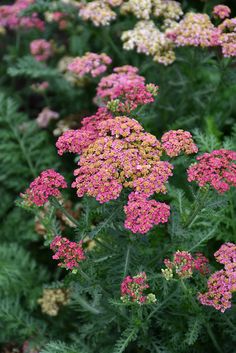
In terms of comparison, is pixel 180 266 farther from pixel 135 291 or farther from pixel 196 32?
pixel 196 32

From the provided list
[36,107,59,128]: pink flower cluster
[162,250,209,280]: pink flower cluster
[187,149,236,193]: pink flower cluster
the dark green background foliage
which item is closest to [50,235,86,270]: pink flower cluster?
the dark green background foliage

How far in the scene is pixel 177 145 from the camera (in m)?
2.48

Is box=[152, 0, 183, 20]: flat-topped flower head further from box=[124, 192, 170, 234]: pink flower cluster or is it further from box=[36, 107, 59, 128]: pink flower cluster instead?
box=[124, 192, 170, 234]: pink flower cluster

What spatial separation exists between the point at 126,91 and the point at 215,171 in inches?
36.0

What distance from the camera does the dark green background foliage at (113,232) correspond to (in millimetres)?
2627

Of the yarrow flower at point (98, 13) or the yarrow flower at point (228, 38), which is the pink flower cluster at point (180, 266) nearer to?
the yarrow flower at point (228, 38)

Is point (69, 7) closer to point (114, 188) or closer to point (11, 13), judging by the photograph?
point (11, 13)

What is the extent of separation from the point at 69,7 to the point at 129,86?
1.78 metres

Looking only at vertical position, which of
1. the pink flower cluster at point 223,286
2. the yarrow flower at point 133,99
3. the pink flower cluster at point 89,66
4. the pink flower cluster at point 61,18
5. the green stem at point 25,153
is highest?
the yarrow flower at point 133,99

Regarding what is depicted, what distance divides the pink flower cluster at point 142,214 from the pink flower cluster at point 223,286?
15.9 inches

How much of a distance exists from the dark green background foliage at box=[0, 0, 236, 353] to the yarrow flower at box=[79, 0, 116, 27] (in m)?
0.36

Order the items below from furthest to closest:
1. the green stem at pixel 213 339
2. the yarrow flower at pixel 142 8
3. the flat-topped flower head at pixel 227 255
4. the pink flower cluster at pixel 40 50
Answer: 1. the pink flower cluster at pixel 40 50
2. the yarrow flower at pixel 142 8
3. the green stem at pixel 213 339
4. the flat-topped flower head at pixel 227 255

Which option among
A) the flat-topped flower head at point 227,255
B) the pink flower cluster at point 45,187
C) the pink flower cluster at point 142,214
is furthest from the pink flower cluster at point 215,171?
the pink flower cluster at point 45,187

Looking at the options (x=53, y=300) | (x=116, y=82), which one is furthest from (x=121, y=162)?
(x=53, y=300)
